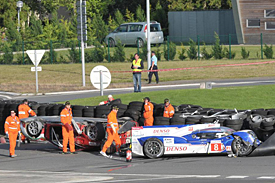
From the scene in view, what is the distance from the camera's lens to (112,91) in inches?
1200

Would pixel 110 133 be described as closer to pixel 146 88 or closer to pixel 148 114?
pixel 148 114

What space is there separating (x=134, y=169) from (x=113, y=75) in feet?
80.5

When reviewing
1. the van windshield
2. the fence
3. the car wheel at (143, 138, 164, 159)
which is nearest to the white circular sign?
the car wheel at (143, 138, 164, 159)

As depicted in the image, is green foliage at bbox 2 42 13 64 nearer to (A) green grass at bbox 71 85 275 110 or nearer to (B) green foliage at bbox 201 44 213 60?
(B) green foliage at bbox 201 44 213 60

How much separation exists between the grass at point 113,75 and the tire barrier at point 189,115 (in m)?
13.0

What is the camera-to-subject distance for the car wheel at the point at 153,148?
14922 mm

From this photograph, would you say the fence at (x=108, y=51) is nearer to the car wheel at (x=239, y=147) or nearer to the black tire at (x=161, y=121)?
the black tire at (x=161, y=121)

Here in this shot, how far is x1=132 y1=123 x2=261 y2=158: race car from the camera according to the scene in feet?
47.5

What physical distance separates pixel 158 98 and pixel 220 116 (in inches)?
278

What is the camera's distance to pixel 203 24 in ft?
179

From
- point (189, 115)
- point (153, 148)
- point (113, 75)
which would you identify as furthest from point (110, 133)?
point (113, 75)

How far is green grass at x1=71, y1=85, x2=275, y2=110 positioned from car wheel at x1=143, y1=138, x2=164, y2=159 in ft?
20.2

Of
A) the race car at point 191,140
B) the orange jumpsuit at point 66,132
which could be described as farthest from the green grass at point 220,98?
the orange jumpsuit at point 66,132

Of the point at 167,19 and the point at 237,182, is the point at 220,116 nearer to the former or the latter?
the point at 237,182
